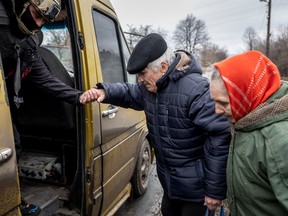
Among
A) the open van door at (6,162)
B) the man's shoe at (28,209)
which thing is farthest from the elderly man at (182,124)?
the man's shoe at (28,209)

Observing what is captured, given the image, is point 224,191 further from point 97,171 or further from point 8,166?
point 8,166

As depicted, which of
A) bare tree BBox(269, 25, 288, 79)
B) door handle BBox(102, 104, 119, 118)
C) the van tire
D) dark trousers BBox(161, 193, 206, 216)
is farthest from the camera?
bare tree BBox(269, 25, 288, 79)

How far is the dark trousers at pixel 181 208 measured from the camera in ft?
7.43

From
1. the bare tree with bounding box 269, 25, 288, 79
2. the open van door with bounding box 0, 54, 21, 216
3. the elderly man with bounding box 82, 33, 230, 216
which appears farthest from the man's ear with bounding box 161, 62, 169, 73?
the bare tree with bounding box 269, 25, 288, 79

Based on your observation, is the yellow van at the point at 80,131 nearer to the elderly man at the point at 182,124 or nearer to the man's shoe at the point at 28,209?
the man's shoe at the point at 28,209

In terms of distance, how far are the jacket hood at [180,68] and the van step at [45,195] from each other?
139 cm

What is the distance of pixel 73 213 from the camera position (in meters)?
2.49

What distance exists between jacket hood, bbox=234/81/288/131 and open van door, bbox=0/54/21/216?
1268 mm

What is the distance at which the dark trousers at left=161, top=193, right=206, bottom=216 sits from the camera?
7.43ft

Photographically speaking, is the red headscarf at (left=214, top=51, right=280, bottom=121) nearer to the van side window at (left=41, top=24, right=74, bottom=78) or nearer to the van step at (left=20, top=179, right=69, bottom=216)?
the van step at (left=20, top=179, right=69, bottom=216)

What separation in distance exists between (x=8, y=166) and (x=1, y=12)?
1.05 metres

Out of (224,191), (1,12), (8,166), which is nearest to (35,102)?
(1,12)

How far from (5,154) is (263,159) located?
1.33 meters

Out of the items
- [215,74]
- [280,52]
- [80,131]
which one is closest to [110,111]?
[80,131]
